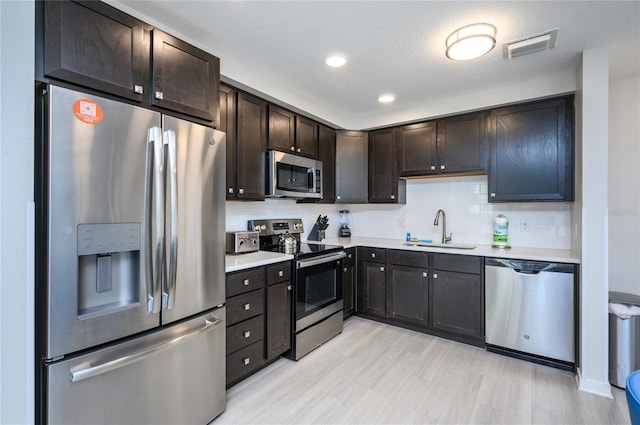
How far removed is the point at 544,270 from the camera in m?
2.60

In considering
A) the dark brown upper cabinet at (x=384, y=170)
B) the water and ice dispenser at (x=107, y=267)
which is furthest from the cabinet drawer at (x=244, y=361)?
the dark brown upper cabinet at (x=384, y=170)

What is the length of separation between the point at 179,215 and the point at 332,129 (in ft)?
8.31

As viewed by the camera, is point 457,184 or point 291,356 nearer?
point 291,356

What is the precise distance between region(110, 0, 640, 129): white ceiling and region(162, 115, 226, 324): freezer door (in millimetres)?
784

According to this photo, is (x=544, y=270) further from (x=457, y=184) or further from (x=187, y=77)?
(x=187, y=77)

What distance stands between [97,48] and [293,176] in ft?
6.11

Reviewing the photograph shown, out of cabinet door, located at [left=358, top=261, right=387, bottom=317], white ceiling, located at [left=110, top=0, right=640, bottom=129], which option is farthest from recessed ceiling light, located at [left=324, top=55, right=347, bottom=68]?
cabinet door, located at [left=358, top=261, right=387, bottom=317]

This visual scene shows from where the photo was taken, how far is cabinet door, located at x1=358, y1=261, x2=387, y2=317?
3.50 m

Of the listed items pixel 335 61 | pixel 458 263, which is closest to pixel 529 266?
pixel 458 263

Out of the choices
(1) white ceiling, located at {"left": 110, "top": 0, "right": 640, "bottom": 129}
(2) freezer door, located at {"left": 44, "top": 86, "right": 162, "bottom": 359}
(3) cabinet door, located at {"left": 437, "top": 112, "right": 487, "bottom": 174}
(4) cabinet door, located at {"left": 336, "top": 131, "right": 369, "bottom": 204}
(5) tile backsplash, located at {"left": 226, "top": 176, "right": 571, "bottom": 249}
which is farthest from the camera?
(4) cabinet door, located at {"left": 336, "top": 131, "right": 369, "bottom": 204}

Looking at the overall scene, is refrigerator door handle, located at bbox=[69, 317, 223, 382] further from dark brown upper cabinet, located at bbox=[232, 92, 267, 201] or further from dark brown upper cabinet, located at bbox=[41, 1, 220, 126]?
dark brown upper cabinet, located at bbox=[41, 1, 220, 126]

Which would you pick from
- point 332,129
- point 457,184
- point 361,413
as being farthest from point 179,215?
point 457,184

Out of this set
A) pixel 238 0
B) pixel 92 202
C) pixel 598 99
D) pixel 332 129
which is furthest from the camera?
pixel 332 129

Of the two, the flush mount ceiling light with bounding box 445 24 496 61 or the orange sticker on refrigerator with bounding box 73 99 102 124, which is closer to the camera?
the orange sticker on refrigerator with bounding box 73 99 102 124
